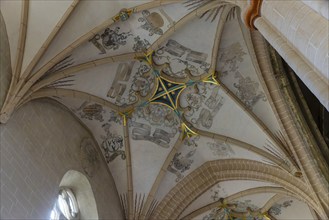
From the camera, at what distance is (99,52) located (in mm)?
11508

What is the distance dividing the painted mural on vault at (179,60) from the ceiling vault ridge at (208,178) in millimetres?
2809

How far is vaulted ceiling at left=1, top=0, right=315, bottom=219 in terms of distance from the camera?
1066 centimetres

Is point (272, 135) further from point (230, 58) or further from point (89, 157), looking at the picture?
point (89, 157)

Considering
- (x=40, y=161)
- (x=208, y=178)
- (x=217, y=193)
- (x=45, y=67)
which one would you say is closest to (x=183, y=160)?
(x=208, y=178)

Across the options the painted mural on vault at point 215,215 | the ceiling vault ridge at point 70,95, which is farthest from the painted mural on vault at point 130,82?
the painted mural on vault at point 215,215

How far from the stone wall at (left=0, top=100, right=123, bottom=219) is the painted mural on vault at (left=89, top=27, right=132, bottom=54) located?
175 cm

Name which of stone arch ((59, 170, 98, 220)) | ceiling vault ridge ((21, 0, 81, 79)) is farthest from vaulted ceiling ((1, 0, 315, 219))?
stone arch ((59, 170, 98, 220))

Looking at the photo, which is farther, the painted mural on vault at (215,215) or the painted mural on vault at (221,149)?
the painted mural on vault at (215,215)

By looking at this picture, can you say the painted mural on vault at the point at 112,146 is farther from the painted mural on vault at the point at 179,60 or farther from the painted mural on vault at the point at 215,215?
the painted mural on vault at the point at 215,215

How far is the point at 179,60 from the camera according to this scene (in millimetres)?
12234

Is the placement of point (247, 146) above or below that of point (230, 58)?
below

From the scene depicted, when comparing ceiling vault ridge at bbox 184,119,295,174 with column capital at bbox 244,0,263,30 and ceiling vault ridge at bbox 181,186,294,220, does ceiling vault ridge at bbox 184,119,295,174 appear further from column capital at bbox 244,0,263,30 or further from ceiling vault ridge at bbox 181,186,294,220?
column capital at bbox 244,0,263,30

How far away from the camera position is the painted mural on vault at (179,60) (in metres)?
11.9

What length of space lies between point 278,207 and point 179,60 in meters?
5.77
